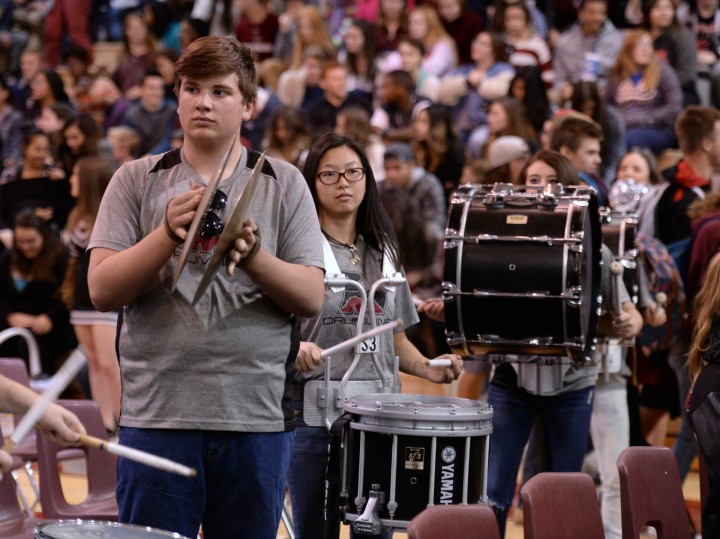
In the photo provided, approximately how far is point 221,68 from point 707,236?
10.8ft

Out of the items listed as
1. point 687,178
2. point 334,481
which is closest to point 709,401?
point 334,481

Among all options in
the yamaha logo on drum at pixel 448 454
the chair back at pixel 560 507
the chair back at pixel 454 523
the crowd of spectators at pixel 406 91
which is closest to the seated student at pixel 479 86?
the crowd of spectators at pixel 406 91

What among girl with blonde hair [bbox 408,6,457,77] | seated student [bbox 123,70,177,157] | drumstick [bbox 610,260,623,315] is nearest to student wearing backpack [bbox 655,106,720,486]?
drumstick [bbox 610,260,623,315]

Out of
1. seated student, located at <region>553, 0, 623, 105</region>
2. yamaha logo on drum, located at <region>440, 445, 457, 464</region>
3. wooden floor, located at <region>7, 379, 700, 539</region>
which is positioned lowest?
wooden floor, located at <region>7, 379, 700, 539</region>

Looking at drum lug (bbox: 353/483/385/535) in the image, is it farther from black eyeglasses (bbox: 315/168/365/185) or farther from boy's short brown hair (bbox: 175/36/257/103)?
boy's short brown hair (bbox: 175/36/257/103)

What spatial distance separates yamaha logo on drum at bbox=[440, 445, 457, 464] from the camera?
3.73 meters

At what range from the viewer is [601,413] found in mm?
5418

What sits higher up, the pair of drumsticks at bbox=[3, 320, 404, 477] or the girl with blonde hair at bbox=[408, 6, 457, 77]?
the girl with blonde hair at bbox=[408, 6, 457, 77]

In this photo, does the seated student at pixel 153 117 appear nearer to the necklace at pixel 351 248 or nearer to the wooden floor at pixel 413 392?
the wooden floor at pixel 413 392

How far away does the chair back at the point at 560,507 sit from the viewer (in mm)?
3129

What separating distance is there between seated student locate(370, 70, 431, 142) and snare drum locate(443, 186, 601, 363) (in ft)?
17.5

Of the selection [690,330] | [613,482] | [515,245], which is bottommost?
[613,482]

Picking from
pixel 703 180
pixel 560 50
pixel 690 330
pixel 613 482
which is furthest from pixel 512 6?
pixel 613 482

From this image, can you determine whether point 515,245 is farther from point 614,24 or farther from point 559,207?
point 614,24
